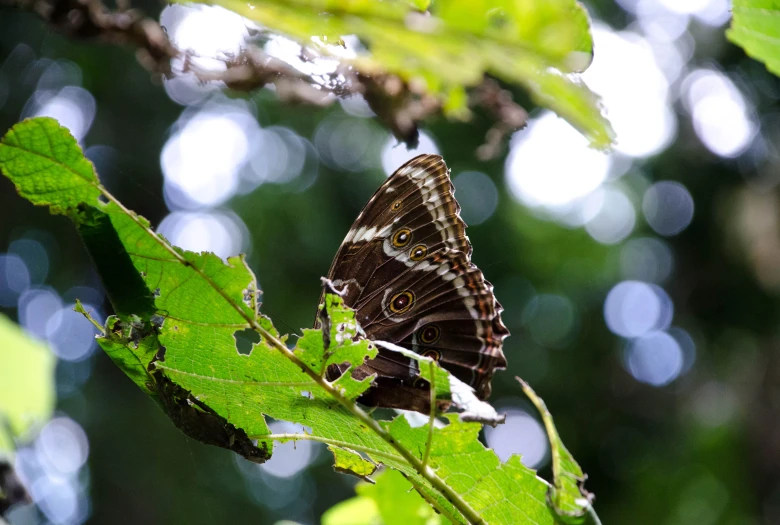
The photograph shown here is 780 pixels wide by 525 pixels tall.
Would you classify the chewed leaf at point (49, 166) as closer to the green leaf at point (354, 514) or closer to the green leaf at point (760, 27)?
the green leaf at point (354, 514)

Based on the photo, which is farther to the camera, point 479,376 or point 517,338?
point 517,338

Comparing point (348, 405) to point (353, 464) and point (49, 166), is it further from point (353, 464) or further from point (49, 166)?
point (49, 166)

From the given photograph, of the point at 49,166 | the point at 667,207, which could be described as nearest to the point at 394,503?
the point at 49,166

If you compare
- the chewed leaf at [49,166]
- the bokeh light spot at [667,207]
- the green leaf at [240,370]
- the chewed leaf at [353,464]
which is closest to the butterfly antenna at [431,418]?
the green leaf at [240,370]

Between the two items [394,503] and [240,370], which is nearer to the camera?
[394,503]

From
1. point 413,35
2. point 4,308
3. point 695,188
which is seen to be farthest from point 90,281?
point 413,35

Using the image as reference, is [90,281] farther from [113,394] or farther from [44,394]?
[44,394]
